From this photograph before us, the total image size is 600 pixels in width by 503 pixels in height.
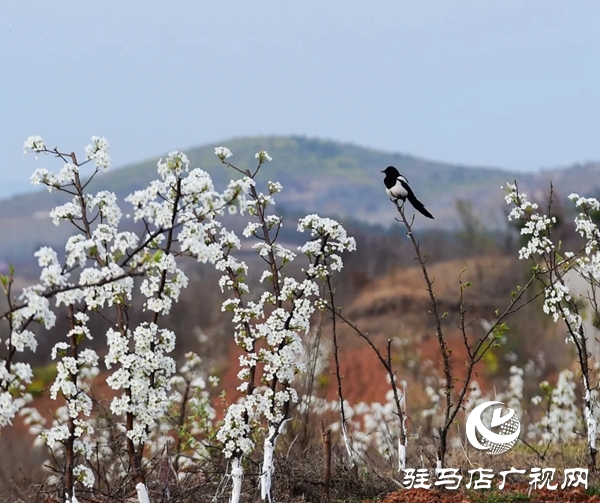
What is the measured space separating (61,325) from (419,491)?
47.5ft

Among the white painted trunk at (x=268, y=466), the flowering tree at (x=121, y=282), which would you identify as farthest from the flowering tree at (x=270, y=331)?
the flowering tree at (x=121, y=282)

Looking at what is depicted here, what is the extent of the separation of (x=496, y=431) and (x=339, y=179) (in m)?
51.9

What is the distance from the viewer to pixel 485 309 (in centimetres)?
2644

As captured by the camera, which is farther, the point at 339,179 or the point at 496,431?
the point at 339,179

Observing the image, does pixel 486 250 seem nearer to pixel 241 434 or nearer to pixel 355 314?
pixel 355 314

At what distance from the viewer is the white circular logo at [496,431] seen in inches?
251

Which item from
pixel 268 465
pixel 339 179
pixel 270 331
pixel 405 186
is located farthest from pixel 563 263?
pixel 339 179

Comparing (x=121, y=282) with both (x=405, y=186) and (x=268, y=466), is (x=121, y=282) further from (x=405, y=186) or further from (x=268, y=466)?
(x=405, y=186)

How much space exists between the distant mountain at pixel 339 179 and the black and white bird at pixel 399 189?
95.7 feet

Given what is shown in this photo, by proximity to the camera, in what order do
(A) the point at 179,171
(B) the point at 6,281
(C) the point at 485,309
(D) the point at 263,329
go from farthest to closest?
(C) the point at 485,309
(D) the point at 263,329
(A) the point at 179,171
(B) the point at 6,281

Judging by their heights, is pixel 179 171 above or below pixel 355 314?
above

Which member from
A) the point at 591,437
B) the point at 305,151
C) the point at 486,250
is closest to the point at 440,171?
the point at 305,151

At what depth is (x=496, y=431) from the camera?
7477 mm

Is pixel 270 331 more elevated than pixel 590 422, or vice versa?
pixel 270 331
